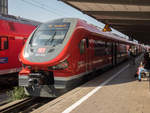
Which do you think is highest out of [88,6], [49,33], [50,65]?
[88,6]

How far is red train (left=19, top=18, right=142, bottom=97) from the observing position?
23.7 feet

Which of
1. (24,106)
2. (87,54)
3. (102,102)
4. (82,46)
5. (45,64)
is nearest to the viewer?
(102,102)

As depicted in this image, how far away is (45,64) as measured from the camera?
7.12 metres

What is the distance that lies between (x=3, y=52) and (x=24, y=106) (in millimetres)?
3380

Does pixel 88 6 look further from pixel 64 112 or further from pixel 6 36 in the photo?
pixel 64 112

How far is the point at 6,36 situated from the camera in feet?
32.5

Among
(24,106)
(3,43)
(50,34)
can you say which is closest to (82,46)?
(50,34)

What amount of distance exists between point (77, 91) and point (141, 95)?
2260mm

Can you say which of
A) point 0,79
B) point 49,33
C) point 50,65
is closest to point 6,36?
point 0,79

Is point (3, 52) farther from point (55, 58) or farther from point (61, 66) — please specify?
point (61, 66)

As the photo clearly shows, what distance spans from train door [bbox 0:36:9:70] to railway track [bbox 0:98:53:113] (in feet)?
8.59

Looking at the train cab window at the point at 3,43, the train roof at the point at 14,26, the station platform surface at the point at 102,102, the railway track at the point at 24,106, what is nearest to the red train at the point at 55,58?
the railway track at the point at 24,106

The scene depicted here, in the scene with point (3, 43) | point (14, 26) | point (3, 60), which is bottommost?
point (3, 60)

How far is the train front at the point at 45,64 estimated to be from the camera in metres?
7.18
